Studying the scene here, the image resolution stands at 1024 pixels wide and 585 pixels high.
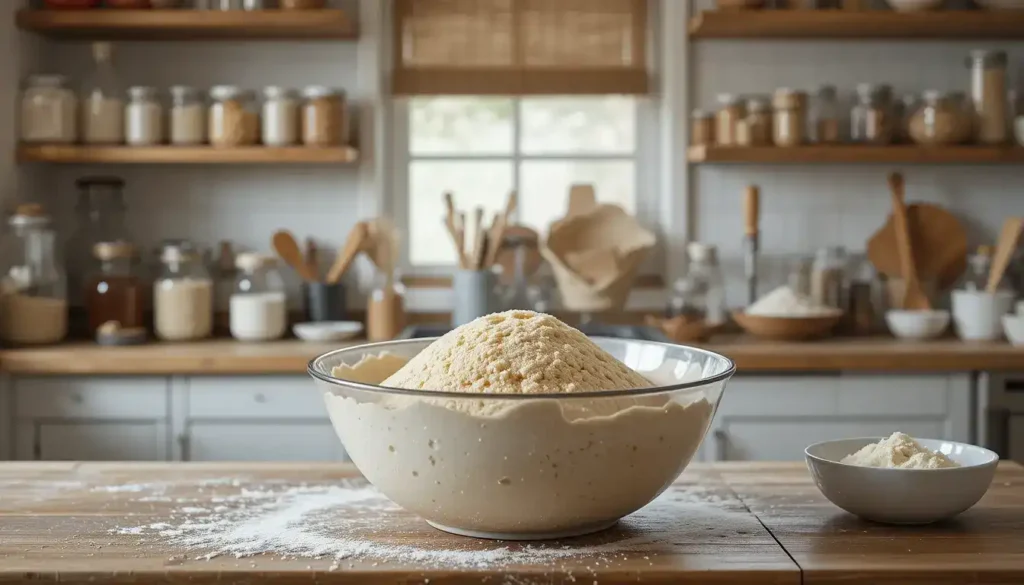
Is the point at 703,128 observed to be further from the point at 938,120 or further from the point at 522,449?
the point at 522,449

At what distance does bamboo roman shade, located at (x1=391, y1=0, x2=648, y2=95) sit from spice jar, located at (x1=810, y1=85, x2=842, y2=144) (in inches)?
21.3

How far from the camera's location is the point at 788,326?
3.17 meters

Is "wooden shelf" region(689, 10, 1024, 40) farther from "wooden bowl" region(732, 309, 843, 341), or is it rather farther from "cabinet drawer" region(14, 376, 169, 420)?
"cabinet drawer" region(14, 376, 169, 420)

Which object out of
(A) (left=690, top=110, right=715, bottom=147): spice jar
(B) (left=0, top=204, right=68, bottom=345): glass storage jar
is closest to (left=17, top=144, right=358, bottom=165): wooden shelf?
(B) (left=0, top=204, right=68, bottom=345): glass storage jar

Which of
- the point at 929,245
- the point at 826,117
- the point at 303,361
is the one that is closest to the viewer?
the point at 303,361

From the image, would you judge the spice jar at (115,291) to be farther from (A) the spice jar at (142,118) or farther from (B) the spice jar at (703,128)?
(B) the spice jar at (703,128)

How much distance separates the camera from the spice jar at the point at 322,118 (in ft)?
11.1

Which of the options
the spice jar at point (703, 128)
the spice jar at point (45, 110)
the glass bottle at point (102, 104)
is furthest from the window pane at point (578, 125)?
the spice jar at point (45, 110)

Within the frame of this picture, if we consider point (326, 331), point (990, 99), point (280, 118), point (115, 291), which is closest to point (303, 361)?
point (326, 331)

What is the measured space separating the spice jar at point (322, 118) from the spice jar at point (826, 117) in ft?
4.80

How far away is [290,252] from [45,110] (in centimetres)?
83

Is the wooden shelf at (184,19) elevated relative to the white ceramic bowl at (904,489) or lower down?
elevated

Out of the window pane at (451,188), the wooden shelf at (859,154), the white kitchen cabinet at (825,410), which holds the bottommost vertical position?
the white kitchen cabinet at (825,410)

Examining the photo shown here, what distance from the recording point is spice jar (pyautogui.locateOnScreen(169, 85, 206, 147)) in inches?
134
